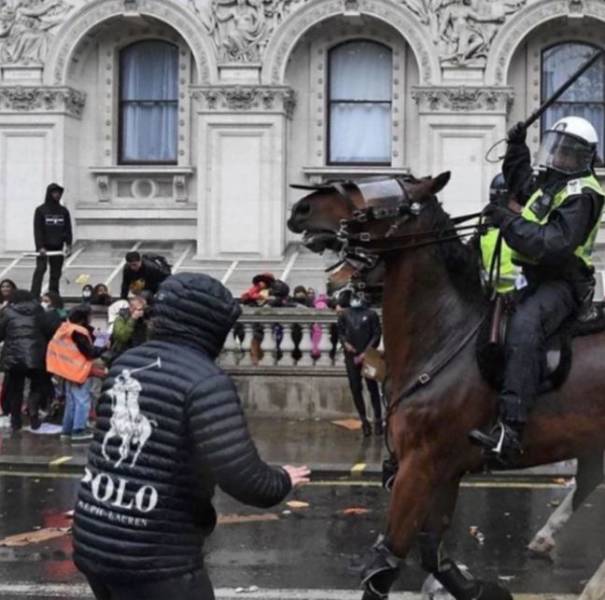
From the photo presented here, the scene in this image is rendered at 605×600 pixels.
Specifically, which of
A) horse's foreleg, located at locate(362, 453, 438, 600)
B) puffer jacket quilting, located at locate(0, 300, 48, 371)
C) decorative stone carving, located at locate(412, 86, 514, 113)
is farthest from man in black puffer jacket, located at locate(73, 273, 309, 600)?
decorative stone carving, located at locate(412, 86, 514, 113)

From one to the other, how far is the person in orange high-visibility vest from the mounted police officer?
10.8m

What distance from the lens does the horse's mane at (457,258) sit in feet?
26.1

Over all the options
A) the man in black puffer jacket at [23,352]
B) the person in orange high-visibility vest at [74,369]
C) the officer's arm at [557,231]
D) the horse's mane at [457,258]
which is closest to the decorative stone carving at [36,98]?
the man in black puffer jacket at [23,352]

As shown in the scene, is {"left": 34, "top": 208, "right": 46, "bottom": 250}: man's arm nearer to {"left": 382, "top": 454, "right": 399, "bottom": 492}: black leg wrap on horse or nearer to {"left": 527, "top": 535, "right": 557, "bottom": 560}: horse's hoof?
{"left": 527, "top": 535, "right": 557, "bottom": 560}: horse's hoof

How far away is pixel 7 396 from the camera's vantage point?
19.0m

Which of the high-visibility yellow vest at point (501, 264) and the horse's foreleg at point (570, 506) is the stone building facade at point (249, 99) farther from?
the high-visibility yellow vest at point (501, 264)

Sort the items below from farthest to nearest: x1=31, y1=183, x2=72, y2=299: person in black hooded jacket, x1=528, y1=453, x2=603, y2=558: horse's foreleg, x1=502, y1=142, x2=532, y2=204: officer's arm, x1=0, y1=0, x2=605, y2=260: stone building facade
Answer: x1=0, y1=0, x2=605, y2=260: stone building facade → x1=31, y1=183, x2=72, y2=299: person in black hooded jacket → x1=528, y1=453, x2=603, y2=558: horse's foreleg → x1=502, y1=142, x2=532, y2=204: officer's arm

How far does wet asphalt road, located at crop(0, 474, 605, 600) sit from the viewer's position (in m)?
9.41

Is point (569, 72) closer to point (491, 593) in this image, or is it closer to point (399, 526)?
point (491, 593)

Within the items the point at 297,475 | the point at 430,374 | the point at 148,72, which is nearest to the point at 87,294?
the point at 148,72

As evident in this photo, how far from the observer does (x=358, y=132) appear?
27.9m

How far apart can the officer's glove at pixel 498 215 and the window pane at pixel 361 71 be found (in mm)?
20108

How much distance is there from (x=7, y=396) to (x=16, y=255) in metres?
8.62

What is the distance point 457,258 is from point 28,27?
2086 centimetres
